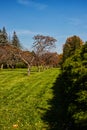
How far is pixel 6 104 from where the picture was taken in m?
22.1

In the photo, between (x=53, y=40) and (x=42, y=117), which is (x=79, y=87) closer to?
(x=42, y=117)

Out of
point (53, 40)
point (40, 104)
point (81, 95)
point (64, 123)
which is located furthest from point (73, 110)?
point (53, 40)

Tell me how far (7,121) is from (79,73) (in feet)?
17.7

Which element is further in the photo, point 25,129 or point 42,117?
point 42,117

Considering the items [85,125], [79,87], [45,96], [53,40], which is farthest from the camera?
[53,40]

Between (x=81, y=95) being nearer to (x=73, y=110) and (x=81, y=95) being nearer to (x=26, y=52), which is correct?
(x=73, y=110)

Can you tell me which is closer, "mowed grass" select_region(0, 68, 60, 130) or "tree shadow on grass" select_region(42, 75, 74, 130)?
"tree shadow on grass" select_region(42, 75, 74, 130)

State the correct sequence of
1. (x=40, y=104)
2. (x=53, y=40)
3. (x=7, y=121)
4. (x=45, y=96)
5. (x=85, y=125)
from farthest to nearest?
1. (x=53, y=40)
2. (x=45, y=96)
3. (x=40, y=104)
4. (x=7, y=121)
5. (x=85, y=125)

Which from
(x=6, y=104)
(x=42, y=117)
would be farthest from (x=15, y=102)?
(x=42, y=117)

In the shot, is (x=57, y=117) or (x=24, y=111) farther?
(x=24, y=111)

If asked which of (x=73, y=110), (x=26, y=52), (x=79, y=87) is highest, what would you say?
(x=26, y=52)

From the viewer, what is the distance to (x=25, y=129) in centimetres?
1541

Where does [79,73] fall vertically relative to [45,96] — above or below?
above

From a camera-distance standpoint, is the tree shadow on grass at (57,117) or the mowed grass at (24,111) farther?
the mowed grass at (24,111)
